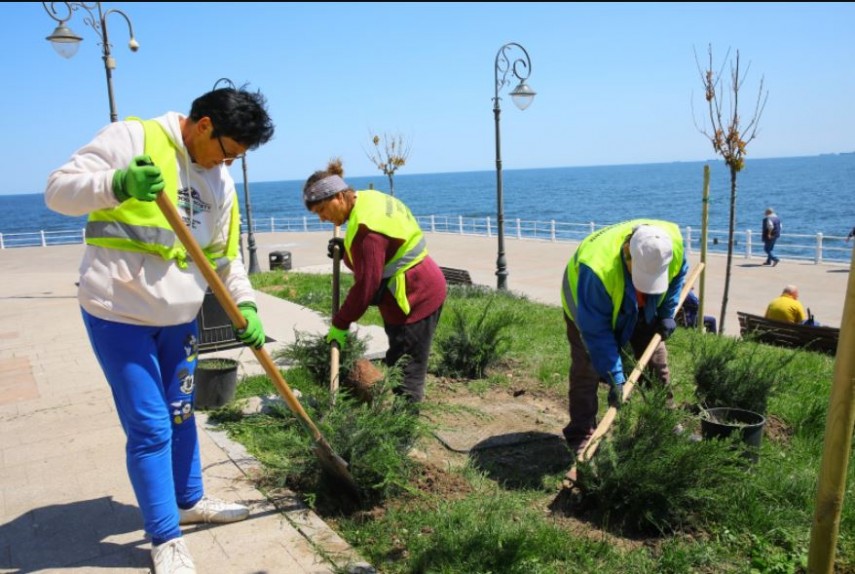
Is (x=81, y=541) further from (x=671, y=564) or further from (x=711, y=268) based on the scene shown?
(x=711, y=268)

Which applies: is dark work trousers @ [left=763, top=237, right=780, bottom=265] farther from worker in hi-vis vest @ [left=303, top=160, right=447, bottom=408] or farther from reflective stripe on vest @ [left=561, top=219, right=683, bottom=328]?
worker in hi-vis vest @ [left=303, top=160, right=447, bottom=408]

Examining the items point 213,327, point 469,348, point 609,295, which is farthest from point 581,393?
point 213,327

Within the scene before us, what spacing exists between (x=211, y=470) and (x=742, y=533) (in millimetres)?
2667

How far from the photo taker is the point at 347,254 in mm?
4246

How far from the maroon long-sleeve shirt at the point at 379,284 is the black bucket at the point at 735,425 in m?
1.66

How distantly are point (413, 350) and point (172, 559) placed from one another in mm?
1821

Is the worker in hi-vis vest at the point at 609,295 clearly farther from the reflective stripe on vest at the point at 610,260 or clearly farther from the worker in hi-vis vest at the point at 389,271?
A: the worker in hi-vis vest at the point at 389,271

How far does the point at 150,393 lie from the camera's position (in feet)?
8.61

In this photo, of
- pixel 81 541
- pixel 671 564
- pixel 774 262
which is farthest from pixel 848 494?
pixel 774 262

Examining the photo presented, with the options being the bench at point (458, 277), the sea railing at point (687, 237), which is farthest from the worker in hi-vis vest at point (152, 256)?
the sea railing at point (687, 237)

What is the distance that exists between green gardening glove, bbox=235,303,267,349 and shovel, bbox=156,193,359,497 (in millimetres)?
26

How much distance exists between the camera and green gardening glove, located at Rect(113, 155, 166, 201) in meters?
2.31

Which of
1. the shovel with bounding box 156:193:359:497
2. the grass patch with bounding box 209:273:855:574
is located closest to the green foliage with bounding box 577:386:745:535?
the grass patch with bounding box 209:273:855:574

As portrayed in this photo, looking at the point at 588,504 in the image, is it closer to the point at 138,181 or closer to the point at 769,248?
the point at 138,181
